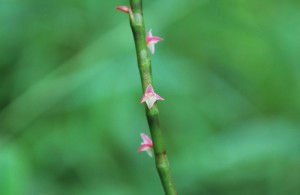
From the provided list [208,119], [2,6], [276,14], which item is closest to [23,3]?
[2,6]

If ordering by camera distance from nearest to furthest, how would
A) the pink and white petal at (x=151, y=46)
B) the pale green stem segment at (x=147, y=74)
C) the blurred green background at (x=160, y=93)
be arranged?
A: the pale green stem segment at (x=147, y=74) → the pink and white petal at (x=151, y=46) → the blurred green background at (x=160, y=93)

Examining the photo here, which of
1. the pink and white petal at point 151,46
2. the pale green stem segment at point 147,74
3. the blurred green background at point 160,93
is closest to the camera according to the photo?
the pale green stem segment at point 147,74

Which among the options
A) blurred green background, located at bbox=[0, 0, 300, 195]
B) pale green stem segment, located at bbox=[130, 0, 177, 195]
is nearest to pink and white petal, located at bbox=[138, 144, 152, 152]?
pale green stem segment, located at bbox=[130, 0, 177, 195]

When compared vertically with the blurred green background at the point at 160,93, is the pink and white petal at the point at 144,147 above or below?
below

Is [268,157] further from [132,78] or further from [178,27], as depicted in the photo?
[178,27]

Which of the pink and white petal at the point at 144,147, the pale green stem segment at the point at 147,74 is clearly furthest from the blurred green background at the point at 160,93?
the pale green stem segment at the point at 147,74

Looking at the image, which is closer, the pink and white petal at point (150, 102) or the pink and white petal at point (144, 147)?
the pink and white petal at point (150, 102)

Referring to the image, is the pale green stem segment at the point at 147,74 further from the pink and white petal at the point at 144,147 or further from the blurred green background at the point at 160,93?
the blurred green background at the point at 160,93

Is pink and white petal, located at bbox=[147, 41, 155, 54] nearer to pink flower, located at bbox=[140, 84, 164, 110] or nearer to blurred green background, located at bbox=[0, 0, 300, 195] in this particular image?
pink flower, located at bbox=[140, 84, 164, 110]
